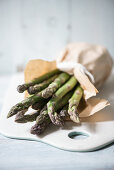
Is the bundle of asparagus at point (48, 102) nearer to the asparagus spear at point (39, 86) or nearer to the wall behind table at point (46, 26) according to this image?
→ the asparagus spear at point (39, 86)

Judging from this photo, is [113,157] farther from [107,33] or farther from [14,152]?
[107,33]

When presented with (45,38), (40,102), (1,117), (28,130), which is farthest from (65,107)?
(45,38)

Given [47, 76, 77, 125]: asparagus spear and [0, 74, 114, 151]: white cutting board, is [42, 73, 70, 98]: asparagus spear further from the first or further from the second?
[0, 74, 114, 151]: white cutting board

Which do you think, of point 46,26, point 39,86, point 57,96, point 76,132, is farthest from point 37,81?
point 46,26

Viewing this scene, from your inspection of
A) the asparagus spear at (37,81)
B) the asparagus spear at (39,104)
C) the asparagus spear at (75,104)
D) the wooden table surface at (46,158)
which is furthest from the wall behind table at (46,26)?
the wooden table surface at (46,158)

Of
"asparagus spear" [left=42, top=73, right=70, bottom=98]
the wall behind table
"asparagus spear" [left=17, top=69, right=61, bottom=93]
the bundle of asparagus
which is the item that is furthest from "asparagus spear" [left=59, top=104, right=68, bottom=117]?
the wall behind table

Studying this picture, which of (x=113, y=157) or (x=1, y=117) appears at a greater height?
(x=1, y=117)
